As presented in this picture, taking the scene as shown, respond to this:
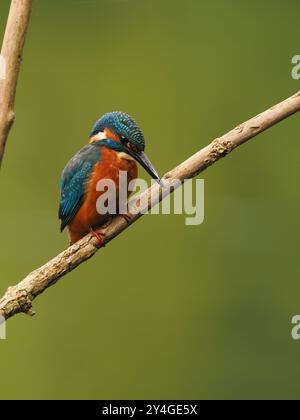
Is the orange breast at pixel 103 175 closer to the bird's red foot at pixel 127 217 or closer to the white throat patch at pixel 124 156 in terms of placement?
the white throat patch at pixel 124 156

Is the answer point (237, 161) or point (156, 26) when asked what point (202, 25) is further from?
point (237, 161)

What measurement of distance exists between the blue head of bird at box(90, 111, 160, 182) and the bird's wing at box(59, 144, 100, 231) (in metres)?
0.10

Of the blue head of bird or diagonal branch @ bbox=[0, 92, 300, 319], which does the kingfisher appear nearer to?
the blue head of bird

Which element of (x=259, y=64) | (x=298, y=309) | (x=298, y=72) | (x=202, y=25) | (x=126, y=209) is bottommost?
(x=126, y=209)

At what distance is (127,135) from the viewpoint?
90.6 inches

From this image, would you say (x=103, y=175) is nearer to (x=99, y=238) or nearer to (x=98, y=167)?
(x=98, y=167)

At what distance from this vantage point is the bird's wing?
240cm

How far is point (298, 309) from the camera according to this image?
4141 millimetres

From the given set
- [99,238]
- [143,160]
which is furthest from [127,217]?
[143,160]

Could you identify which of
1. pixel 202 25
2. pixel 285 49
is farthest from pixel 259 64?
pixel 202 25

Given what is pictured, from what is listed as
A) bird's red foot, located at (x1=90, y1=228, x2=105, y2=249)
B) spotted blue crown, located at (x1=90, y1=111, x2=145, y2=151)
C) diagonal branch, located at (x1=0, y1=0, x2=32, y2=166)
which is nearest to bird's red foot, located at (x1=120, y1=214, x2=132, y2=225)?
bird's red foot, located at (x1=90, y1=228, x2=105, y2=249)

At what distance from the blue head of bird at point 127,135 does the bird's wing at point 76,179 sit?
3.8 inches
